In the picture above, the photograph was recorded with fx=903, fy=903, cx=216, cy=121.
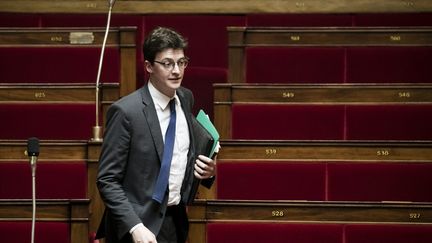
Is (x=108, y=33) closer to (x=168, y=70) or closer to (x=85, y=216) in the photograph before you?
(x=85, y=216)

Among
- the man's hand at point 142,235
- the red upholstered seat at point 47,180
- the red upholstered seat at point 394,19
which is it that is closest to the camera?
the man's hand at point 142,235

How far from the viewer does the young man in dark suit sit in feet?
2.12

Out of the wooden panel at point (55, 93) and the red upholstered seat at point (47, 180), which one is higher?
the wooden panel at point (55, 93)

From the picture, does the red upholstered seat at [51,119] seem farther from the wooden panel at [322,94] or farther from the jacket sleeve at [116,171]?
the jacket sleeve at [116,171]

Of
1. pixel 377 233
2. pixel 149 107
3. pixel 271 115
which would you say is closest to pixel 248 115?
pixel 271 115

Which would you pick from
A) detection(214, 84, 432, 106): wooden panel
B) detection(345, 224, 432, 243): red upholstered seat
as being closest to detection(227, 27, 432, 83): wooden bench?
detection(214, 84, 432, 106): wooden panel

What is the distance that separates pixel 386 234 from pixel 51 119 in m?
0.43

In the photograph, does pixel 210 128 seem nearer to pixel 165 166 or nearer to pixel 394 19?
pixel 165 166

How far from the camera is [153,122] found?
0.66m

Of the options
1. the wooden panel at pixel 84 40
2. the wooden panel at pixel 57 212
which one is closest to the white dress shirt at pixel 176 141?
the wooden panel at pixel 57 212

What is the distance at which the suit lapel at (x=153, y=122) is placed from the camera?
657 mm

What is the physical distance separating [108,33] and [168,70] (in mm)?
543

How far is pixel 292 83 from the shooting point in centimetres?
→ 121

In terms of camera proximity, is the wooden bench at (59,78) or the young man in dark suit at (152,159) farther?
the wooden bench at (59,78)
